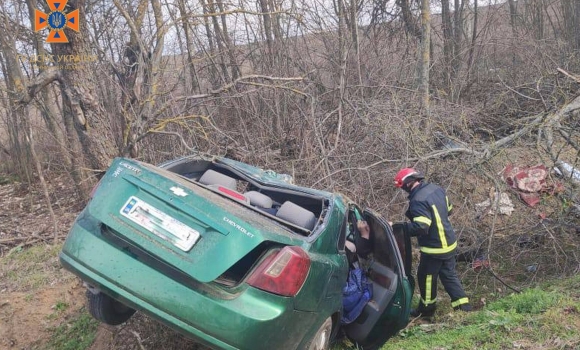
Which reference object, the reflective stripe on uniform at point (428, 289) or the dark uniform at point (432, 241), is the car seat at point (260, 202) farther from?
the reflective stripe on uniform at point (428, 289)

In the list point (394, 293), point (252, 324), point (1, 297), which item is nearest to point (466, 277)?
point (394, 293)

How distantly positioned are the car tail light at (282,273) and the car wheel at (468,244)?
3452mm

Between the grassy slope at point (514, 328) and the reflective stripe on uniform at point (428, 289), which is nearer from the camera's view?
the grassy slope at point (514, 328)

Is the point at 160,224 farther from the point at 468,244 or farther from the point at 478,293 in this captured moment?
the point at 468,244

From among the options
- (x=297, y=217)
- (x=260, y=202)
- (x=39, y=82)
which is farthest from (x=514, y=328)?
(x=39, y=82)

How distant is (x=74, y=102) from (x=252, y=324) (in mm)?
5199

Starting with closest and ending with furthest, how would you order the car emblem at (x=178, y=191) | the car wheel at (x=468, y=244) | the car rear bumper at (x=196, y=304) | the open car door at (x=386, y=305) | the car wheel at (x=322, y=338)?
the car rear bumper at (x=196, y=304)
the car emblem at (x=178, y=191)
the car wheel at (x=322, y=338)
the open car door at (x=386, y=305)
the car wheel at (x=468, y=244)

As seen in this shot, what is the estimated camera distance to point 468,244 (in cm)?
577

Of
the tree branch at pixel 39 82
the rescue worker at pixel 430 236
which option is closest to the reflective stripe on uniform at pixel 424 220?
the rescue worker at pixel 430 236

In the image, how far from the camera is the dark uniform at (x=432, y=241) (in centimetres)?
453

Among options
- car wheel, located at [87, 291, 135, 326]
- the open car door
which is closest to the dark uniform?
the open car door

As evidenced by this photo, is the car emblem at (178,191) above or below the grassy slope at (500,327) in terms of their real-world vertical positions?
above

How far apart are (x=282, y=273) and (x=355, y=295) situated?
1.63 metres

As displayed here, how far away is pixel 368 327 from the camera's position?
3844mm
